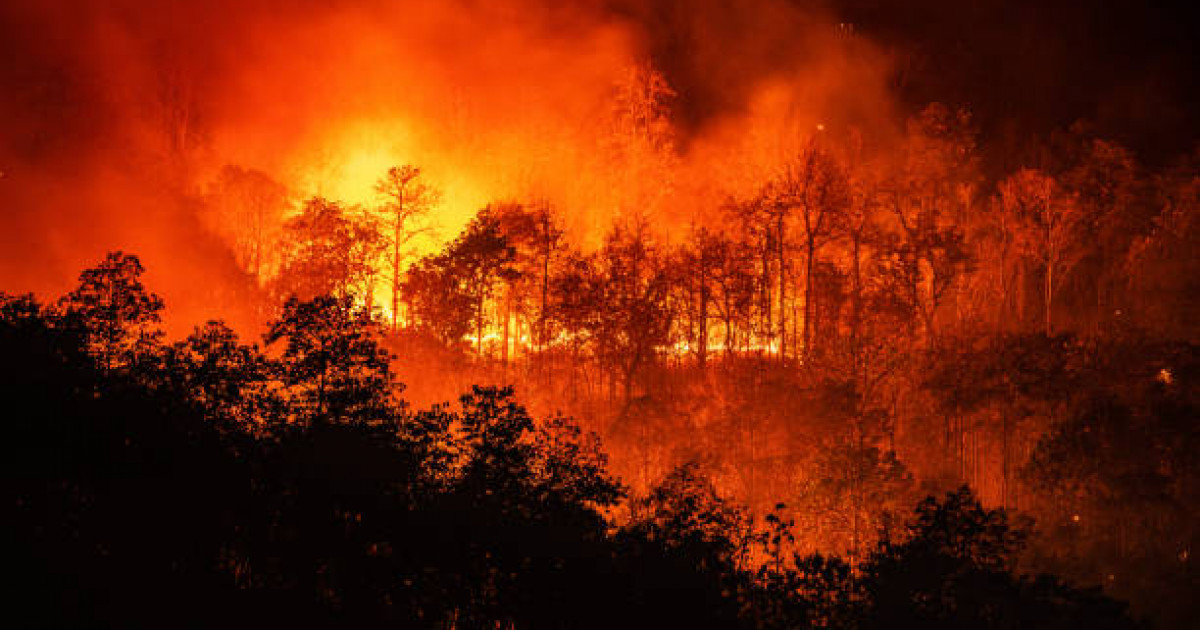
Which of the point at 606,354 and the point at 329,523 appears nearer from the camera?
the point at 329,523

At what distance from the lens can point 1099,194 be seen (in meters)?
59.8

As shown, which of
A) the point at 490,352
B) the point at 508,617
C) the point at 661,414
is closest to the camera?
the point at 508,617

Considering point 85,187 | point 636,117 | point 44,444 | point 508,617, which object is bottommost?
point 508,617

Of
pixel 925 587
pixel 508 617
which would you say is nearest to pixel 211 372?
pixel 508 617

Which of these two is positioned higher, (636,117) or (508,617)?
(636,117)

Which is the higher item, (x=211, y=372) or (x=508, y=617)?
(x=211, y=372)

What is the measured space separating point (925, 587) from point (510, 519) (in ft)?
23.2

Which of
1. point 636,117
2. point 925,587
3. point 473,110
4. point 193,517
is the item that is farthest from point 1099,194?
point 193,517

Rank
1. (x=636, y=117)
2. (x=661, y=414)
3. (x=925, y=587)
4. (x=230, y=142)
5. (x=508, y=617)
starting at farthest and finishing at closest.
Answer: (x=230, y=142)
(x=636, y=117)
(x=661, y=414)
(x=925, y=587)
(x=508, y=617)

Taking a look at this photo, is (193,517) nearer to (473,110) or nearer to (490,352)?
(490,352)

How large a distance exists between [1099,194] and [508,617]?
5954 cm

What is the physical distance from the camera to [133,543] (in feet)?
40.8

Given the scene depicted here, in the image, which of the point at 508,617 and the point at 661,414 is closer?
the point at 508,617

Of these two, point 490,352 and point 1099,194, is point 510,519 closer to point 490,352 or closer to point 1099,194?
point 490,352
